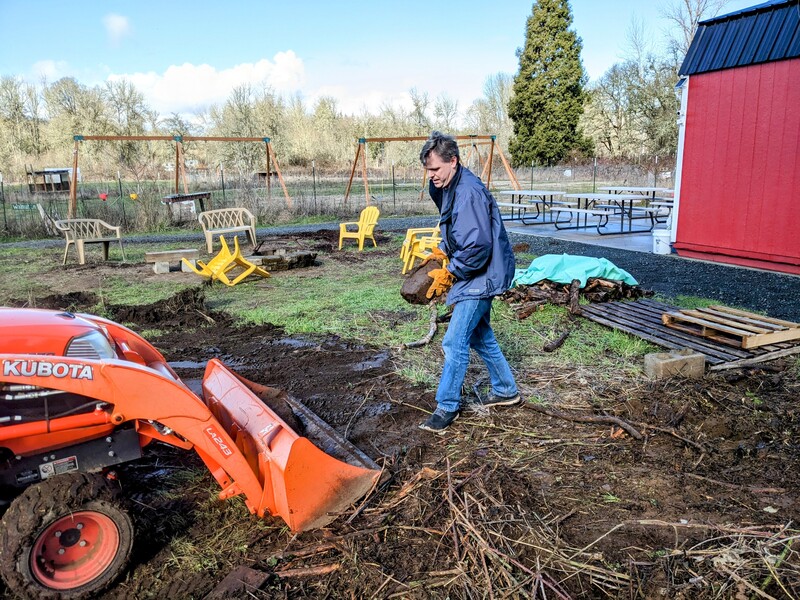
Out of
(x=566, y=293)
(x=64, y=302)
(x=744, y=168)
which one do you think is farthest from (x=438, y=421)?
(x=744, y=168)

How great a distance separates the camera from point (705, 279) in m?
9.13

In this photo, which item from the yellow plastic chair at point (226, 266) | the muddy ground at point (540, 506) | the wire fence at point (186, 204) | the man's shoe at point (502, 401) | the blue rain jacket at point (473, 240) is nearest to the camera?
the muddy ground at point (540, 506)

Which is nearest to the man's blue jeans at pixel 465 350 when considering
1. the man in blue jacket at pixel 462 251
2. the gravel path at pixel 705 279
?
the man in blue jacket at pixel 462 251

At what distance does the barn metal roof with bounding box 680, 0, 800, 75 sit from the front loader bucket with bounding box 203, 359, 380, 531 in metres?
9.85

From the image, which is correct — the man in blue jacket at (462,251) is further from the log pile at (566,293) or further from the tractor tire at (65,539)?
the log pile at (566,293)

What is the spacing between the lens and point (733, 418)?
13.3ft

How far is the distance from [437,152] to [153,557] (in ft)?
8.95

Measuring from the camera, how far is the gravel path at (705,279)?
7.51m

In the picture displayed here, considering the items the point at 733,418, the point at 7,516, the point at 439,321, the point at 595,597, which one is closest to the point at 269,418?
the point at 7,516

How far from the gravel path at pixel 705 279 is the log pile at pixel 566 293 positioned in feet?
2.78

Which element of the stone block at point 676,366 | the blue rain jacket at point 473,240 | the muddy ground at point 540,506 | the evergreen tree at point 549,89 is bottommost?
the muddy ground at point 540,506

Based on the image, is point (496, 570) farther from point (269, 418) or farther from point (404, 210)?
point (404, 210)

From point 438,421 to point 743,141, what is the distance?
28.9 feet

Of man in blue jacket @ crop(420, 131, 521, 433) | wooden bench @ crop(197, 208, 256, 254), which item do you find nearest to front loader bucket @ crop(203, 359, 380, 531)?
man in blue jacket @ crop(420, 131, 521, 433)
